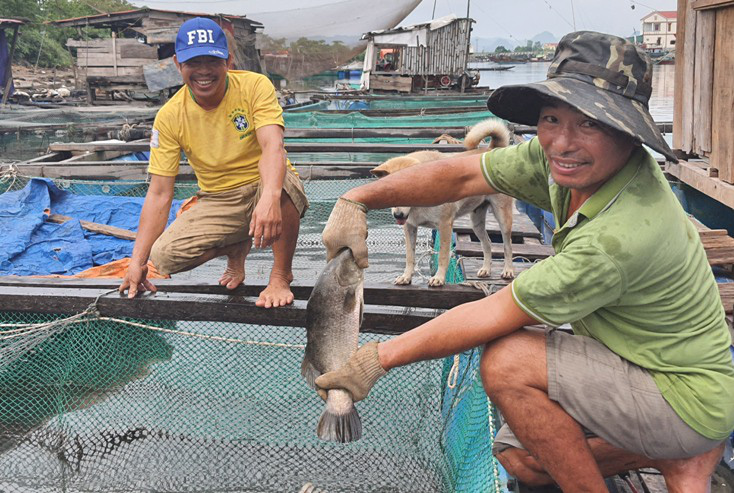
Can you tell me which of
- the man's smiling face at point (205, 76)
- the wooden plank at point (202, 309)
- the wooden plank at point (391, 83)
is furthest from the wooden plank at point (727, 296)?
the wooden plank at point (391, 83)

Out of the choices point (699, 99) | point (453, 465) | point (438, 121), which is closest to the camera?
point (453, 465)

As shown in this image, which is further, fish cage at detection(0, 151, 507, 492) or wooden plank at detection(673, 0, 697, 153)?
wooden plank at detection(673, 0, 697, 153)

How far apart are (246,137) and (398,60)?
25.1 m

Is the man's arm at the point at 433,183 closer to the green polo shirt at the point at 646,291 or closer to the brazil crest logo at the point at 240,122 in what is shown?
the green polo shirt at the point at 646,291

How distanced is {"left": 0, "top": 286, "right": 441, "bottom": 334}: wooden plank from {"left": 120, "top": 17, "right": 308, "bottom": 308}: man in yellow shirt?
0.09 meters

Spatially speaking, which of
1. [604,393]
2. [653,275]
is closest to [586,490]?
[604,393]

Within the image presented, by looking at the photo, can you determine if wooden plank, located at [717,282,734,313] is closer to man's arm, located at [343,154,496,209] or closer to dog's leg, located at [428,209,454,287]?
dog's leg, located at [428,209,454,287]

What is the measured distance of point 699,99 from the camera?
6570mm

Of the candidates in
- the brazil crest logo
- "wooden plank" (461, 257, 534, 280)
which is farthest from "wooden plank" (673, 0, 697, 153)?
the brazil crest logo

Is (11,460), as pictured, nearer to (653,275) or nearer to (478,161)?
(478,161)

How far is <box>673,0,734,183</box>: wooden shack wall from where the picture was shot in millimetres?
5941

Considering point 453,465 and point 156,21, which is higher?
point 156,21

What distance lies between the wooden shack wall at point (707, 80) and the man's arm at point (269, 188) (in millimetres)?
4346

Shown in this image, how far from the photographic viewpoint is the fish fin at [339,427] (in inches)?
90.3
